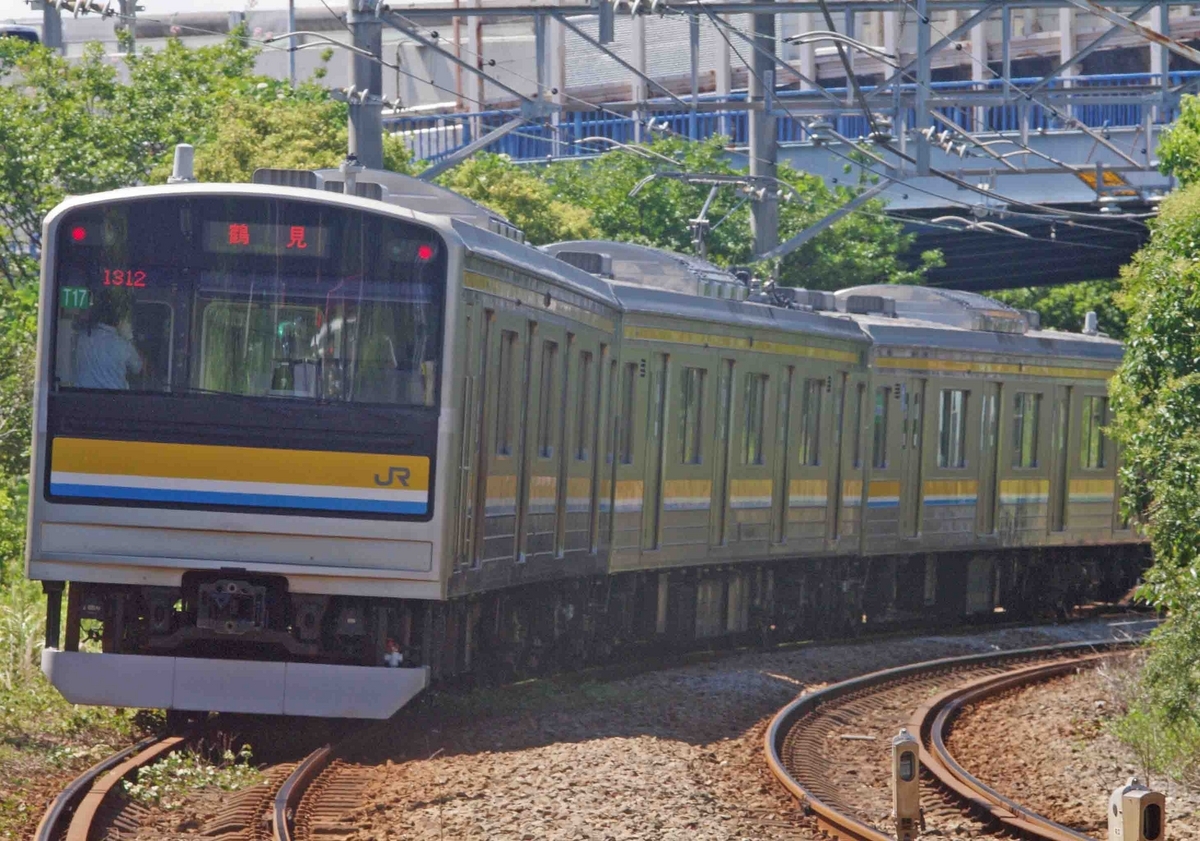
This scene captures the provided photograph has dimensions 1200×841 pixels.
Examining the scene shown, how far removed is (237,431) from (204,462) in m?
0.22

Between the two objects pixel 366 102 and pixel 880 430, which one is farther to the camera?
pixel 880 430

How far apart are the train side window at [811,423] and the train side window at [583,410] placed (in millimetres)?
4693

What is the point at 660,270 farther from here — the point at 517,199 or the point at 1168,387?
the point at 517,199

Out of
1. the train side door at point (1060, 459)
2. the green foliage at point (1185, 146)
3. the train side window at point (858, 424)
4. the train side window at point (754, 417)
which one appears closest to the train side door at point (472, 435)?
the green foliage at point (1185, 146)

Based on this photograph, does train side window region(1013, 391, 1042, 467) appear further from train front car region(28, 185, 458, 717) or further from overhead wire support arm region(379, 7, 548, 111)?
train front car region(28, 185, 458, 717)

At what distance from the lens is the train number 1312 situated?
1080 cm

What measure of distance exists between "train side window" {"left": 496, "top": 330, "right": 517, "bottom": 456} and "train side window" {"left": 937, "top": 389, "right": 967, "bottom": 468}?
9477 mm

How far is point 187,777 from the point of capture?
962 centimetres

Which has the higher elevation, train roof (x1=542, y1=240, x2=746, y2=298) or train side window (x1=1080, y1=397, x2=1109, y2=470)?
train roof (x1=542, y1=240, x2=746, y2=298)

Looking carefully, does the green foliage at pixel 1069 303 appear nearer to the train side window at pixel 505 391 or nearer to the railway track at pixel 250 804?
the train side window at pixel 505 391

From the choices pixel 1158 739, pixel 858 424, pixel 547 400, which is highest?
pixel 547 400

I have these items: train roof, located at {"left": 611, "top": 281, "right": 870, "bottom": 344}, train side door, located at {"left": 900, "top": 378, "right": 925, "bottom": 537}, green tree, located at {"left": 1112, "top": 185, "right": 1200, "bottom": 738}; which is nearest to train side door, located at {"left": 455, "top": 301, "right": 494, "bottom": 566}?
train roof, located at {"left": 611, "top": 281, "right": 870, "bottom": 344}

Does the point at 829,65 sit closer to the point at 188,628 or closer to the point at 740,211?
the point at 740,211

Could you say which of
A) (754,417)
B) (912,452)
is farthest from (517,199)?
(754,417)
